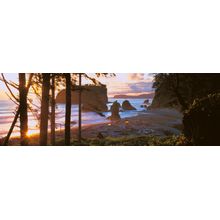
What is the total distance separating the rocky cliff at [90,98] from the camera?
5.20 m

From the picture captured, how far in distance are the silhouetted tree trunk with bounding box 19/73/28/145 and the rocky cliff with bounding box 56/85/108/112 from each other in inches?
13.7

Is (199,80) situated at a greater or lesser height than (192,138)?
greater

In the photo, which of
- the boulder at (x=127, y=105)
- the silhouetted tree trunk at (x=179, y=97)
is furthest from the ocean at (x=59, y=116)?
the silhouetted tree trunk at (x=179, y=97)

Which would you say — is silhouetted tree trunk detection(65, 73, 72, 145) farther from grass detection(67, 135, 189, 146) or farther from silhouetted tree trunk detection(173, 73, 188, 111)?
silhouetted tree trunk detection(173, 73, 188, 111)

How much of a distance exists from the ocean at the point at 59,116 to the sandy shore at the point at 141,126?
5 cm

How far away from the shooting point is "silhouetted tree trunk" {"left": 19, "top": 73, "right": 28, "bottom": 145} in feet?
16.8

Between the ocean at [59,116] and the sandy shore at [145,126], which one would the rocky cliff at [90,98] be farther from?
the sandy shore at [145,126]

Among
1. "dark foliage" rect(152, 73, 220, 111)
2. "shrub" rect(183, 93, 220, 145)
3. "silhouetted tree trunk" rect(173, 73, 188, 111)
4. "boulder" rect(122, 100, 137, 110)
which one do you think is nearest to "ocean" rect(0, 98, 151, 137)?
"boulder" rect(122, 100, 137, 110)

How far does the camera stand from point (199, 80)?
5102mm
